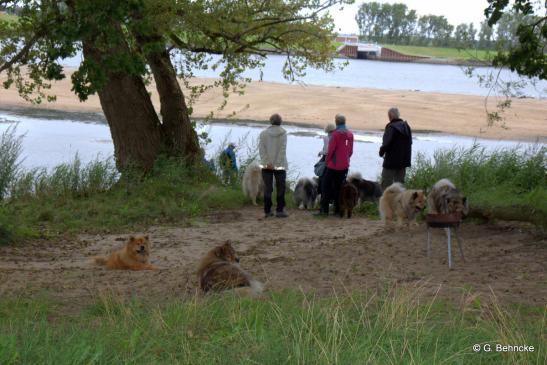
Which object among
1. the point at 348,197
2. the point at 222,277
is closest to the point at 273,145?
the point at 348,197

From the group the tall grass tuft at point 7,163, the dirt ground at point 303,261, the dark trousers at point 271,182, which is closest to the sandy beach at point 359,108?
the tall grass tuft at point 7,163

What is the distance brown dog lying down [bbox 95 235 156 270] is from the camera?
11531mm

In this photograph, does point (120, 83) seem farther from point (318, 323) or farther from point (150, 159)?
point (318, 323)

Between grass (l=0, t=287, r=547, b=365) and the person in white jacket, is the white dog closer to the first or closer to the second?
the person in white jacket

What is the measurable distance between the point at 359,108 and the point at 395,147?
97.4 ft

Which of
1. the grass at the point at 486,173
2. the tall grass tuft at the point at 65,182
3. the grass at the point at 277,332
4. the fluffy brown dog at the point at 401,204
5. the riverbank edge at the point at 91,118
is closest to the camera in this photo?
the grass at the point at 277,332

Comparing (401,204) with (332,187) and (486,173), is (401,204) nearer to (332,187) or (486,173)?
(332,187)

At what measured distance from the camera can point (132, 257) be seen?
11.6 metres

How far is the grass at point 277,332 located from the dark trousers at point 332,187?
28.5ft

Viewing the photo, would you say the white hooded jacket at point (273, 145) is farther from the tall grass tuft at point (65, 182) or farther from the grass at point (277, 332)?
the grass at point (277, 332)

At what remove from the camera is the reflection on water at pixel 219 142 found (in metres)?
27.4

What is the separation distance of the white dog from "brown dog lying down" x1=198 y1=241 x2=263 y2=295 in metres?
8.63

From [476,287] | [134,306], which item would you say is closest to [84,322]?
[134,306]

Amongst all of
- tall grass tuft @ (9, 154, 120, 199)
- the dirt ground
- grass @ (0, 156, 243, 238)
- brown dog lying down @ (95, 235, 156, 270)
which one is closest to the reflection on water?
grass @ (0, 156, 243, 238)
